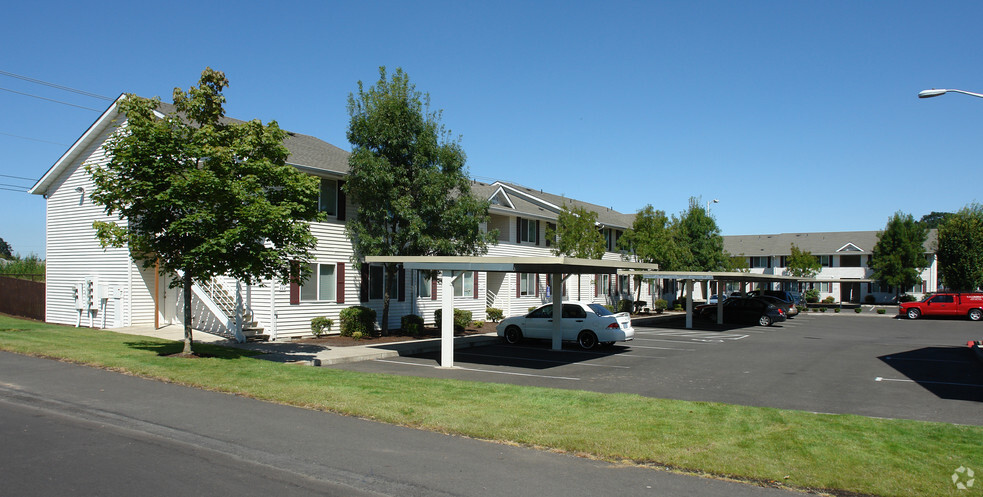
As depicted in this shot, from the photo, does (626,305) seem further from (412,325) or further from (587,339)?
(412,325)

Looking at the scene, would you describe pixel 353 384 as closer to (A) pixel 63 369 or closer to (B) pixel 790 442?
(A) pixel 63 369

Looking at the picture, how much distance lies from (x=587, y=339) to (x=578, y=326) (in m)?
0.52

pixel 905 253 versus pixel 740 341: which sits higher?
pixel 905 253

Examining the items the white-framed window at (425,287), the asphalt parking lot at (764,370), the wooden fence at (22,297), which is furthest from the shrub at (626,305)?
the wooden fence at (22,297)

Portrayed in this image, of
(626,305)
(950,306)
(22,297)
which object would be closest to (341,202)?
(22,297)

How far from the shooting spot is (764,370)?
16.7 meters

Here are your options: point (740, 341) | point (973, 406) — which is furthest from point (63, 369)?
point (740, 341)

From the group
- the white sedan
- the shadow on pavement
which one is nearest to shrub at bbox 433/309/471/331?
the white sedan

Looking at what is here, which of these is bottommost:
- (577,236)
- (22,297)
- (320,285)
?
(22,297)

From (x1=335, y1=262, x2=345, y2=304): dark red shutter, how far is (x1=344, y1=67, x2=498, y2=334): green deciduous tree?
0.65 meters

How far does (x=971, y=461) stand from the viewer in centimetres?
730

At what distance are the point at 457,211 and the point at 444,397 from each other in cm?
1143

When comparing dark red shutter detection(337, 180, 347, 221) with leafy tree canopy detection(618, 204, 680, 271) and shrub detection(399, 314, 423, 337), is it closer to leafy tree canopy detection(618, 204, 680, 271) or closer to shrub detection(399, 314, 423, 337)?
shrub detection(399, 314, 423, 337)

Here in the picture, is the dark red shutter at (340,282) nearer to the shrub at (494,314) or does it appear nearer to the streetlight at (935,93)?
the shrub at (494,314)
